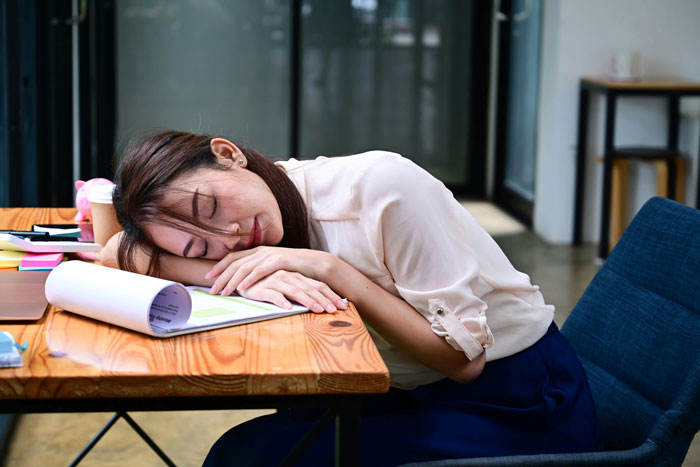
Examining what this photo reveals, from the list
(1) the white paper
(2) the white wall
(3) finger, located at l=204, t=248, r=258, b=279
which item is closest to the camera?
(1) the white paper

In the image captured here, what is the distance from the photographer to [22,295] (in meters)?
1.08

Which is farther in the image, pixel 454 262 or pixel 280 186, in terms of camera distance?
pixel 280 186

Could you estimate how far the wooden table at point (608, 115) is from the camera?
4.09m

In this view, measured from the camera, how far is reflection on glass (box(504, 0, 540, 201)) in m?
5.14

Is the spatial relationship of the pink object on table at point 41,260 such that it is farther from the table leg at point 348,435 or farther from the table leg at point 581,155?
the table leg at point 581,155

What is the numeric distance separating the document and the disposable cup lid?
1.37ft

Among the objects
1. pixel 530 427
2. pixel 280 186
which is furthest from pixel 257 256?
pixel 530 427

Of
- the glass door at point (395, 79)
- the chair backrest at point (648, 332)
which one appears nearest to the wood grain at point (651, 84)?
the glass door at point (395, 79)

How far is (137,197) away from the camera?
42.8 inches

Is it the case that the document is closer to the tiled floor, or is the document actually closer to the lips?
the lips

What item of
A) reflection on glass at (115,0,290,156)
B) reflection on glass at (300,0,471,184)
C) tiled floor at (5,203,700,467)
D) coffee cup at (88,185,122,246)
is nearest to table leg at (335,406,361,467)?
coffee cup at (88,185,122,246)

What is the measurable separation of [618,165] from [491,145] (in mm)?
1843

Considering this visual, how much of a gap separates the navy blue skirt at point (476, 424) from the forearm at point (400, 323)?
7 cm

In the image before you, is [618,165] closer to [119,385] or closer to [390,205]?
[390,205]
